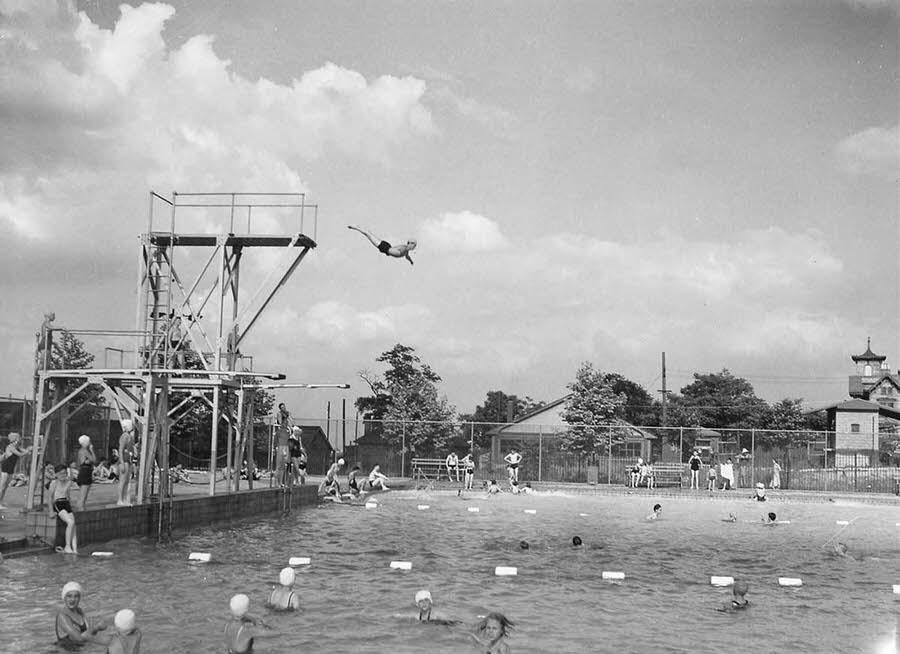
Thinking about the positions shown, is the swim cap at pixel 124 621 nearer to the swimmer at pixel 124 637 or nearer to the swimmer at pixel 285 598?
the swimmer at pixel 124 637

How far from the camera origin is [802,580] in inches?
724

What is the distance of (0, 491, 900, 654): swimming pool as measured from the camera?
13.1 metres

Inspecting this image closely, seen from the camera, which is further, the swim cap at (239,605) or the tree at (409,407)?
the tree at (409,407)

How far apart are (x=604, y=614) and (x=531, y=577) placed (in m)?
3.23

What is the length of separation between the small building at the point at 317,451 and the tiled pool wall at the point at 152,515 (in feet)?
Answer: 50.3

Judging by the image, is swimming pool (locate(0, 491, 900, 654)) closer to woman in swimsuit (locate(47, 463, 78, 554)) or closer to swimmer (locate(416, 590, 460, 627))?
swimmer (locate(416, 590, 460, 627))

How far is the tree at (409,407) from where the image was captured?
46031 millimetres

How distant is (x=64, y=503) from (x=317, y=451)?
32548mm

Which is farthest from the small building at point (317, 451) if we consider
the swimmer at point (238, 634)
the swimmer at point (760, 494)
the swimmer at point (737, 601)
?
the swimmer at point (238, 634)

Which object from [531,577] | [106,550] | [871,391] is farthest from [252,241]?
[871,391]

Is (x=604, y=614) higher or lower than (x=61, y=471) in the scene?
lower

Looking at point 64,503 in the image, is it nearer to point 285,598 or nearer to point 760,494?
point 285,598

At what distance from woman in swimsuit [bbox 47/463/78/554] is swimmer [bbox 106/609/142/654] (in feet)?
23.1

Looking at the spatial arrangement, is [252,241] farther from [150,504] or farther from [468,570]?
[468,570]
